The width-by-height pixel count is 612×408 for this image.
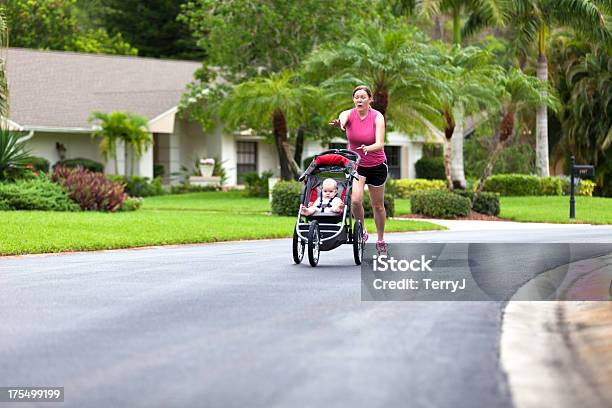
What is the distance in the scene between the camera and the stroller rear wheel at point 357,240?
467 inches

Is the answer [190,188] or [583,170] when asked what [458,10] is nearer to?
[190,188]

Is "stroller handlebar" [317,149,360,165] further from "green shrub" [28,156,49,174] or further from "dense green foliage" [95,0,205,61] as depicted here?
"dense green foliage" [95,0,205,61]

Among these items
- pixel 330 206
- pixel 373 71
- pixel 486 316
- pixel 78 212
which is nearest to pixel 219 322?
pixel 486 316

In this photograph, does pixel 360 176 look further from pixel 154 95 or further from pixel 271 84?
pixel 154 95

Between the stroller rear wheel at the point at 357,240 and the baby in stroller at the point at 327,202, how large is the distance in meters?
0.28

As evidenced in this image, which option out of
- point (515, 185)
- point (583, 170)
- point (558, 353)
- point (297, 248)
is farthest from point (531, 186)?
point (558, 353)

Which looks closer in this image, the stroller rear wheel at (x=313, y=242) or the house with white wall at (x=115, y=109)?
the stroller rear wheel at (x=313, y=242)

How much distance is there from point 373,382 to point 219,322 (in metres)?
2.22

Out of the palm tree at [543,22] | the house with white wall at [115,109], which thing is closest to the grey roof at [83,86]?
the house with white wall at [115,109]

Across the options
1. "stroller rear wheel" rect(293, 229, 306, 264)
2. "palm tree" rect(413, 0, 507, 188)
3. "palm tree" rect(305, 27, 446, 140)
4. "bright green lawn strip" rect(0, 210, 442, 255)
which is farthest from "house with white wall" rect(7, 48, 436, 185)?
"stroller rear wheel" rect(293, 229, 306, 264)

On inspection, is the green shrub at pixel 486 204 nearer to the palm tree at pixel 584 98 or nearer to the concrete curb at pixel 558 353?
the palm tree at pixel 584 98

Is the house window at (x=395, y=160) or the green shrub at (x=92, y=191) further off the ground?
the house window at (x=395, y=160)

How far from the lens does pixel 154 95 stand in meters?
42.7

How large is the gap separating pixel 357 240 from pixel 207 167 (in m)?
31.2
